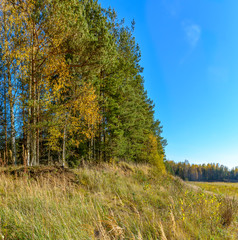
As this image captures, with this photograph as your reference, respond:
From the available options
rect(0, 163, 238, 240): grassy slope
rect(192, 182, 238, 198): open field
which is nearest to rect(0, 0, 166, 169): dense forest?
rect(0, 163, 238, 240): grassy slope

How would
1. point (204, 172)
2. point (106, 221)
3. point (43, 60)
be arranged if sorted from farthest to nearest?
1. point (204, 172)
2. point (43, 60)
3. point (106, 221)

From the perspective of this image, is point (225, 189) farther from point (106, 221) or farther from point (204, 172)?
point (204, 172)

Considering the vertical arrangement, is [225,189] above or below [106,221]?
below

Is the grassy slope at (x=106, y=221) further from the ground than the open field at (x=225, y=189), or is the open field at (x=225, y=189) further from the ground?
the grassy slope at (x=106, y=221)

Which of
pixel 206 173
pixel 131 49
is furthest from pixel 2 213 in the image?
pixel 206 173

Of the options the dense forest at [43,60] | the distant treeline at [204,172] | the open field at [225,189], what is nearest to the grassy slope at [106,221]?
the open field at [225,189]

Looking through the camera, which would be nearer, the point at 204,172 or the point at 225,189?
the point at 225,189

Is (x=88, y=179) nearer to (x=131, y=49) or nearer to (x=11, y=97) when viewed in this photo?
(x=11, y=97)

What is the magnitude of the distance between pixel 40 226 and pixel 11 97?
718cm

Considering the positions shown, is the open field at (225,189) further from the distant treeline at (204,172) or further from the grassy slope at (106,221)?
the distant treeline at (204,172)

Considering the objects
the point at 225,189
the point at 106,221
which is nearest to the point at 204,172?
the point at 225,189

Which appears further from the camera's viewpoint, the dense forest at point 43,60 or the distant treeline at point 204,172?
the distant treeline at point 204,172

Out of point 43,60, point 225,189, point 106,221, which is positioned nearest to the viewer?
point 106,221

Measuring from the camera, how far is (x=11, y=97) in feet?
24.5
